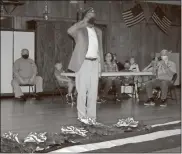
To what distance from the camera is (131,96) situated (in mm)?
9227

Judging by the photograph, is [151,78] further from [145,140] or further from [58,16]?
[145,140]

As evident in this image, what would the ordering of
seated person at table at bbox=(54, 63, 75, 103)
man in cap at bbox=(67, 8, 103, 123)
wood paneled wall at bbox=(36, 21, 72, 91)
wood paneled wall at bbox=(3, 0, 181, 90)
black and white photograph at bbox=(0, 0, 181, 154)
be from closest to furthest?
black and white photograph at bbox=(0, 0, 181, 154) → man in cap at bbox=(67, 8, 103, 123) → seated person at table at bbox=(54, 63, 75, 103) → wood paneled wall at bbox=(36, 21, 72, 91) → wood paneled wall at bbox=(3, 0, 181, 90)

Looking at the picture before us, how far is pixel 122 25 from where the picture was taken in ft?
37.3

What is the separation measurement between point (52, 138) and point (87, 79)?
1.30m

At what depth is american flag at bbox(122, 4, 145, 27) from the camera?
10.1m

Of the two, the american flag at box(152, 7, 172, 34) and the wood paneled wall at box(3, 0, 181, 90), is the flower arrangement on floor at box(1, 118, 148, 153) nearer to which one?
the wood paneled wall at box(3, 0, 181, 90)

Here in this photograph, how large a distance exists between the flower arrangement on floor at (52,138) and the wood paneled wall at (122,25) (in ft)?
18.3

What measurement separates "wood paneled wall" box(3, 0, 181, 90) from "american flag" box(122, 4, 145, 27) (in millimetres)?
A: 786

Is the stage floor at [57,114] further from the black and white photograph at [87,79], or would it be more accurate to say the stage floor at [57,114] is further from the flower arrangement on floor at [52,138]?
the flower arrangement on floor at [52,138]

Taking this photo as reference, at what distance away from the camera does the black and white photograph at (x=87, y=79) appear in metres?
4.00

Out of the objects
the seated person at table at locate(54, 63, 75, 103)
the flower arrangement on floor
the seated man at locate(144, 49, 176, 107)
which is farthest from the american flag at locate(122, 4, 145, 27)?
the flower arrangement on floor

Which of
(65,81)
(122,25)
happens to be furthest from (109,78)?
(122,25)

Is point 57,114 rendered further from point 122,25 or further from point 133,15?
point 122,25

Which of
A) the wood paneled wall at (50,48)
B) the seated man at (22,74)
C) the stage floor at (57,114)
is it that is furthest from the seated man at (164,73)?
the wood paneled wall at (50,48)
